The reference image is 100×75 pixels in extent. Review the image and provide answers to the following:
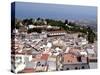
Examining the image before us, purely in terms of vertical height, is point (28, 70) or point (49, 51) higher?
point (49, 51)


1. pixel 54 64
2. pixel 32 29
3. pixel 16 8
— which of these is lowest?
pixel 54 64

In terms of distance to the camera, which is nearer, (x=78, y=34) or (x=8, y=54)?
(x=8, y=54)

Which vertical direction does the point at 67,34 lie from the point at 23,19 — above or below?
below

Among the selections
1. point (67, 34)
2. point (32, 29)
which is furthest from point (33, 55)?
point (67, 34)

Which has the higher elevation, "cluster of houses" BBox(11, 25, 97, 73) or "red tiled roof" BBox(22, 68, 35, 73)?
"cluster of houses" BBox(11, 25, 97, 73)

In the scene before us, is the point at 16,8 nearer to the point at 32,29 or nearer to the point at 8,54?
the point at 32,29

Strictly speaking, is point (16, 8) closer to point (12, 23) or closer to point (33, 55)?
point (12, 23)

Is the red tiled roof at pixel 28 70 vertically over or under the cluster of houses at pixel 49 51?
under
